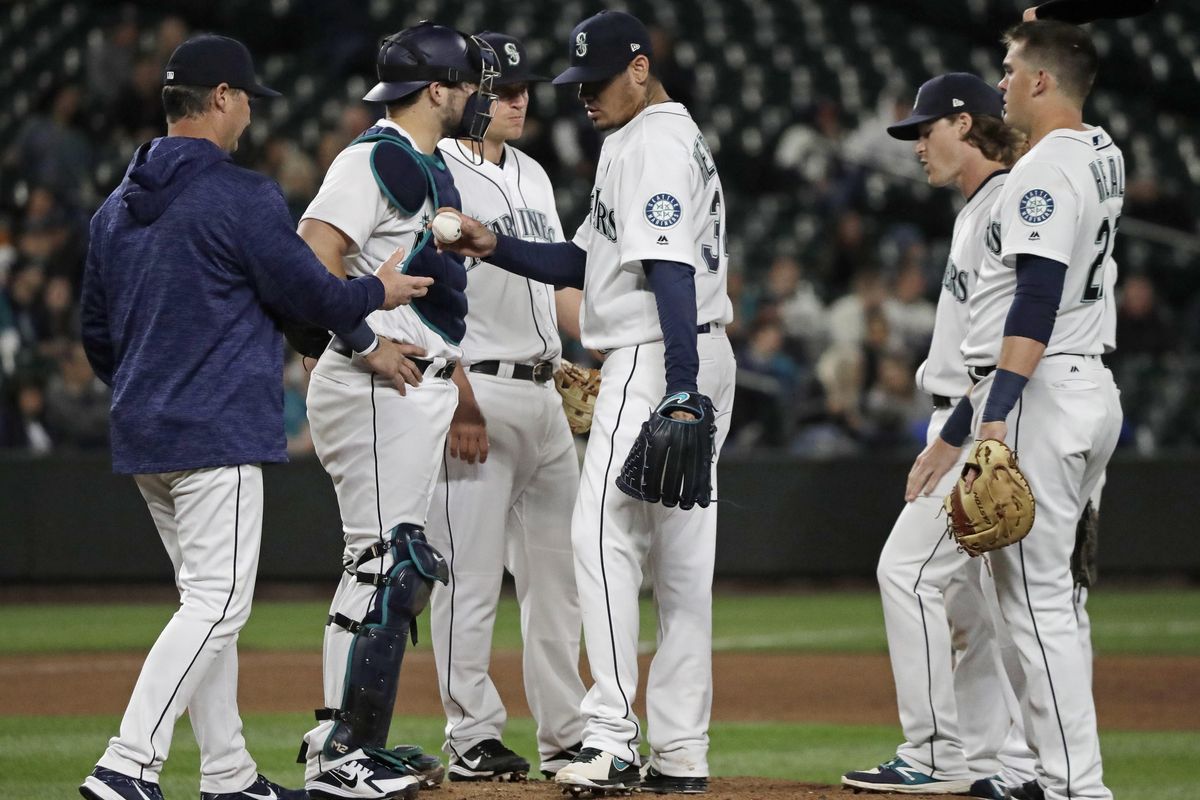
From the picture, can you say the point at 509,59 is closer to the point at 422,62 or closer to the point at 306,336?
the point at 422,62

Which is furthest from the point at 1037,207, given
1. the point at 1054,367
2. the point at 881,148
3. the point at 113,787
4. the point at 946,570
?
the point at 881,148

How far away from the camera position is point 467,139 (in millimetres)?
5184

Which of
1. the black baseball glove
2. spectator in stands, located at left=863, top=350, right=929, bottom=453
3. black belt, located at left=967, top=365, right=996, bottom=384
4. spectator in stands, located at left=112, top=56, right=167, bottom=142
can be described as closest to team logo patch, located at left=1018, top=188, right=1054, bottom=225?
black belt, located at left=967, top=365, right=996, bottom=384

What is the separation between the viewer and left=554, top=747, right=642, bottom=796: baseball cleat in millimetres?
4066

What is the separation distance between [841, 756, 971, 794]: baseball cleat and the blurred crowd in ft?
22.0

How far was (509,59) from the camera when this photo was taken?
5102 millimetres

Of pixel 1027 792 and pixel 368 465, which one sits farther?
pixel 1027 792

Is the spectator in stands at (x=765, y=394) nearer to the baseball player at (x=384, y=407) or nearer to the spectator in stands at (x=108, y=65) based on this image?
the spectator in stands at (x=108, y=65)

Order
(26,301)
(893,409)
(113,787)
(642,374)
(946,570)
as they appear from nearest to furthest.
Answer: (113,787) → (642,374) → (946,570) → (26,301) → (893,409)

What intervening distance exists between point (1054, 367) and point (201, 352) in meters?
2.19

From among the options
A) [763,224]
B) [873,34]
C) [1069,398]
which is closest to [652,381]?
[1069,398]

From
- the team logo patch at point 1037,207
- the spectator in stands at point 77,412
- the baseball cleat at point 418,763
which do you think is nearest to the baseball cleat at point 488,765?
the baseball cleat at point 418,763

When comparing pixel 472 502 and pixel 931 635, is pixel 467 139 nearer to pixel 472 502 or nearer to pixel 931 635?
pixel 472 502

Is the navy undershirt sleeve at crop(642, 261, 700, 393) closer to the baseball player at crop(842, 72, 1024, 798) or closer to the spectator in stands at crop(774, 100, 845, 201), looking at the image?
the baseball player at crop(842, 72, 1024, 798)
